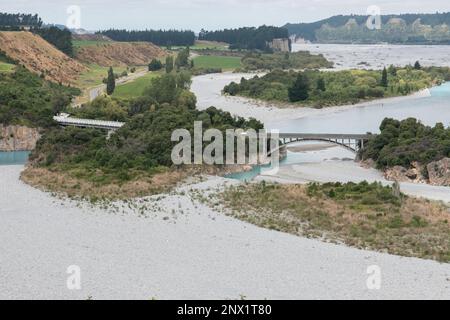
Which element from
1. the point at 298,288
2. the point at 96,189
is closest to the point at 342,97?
the point at 96,189

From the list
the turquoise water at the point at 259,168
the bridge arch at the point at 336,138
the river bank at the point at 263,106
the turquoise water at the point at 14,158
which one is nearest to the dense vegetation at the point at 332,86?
the river bank at the point at 263,106

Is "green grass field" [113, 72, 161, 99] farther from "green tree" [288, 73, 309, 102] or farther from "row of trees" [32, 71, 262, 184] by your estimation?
"row of trees" [32, 71, 262, 184]

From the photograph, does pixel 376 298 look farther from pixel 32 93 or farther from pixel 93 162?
pixel 32 93

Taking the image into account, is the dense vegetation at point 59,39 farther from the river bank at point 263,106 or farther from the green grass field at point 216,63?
the green grass field at point 216,63

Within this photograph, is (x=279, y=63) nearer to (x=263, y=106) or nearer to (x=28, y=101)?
(x=263, y=106)

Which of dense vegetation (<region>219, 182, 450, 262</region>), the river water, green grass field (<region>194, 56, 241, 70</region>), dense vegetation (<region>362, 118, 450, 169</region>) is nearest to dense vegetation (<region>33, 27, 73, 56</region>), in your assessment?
the river water
